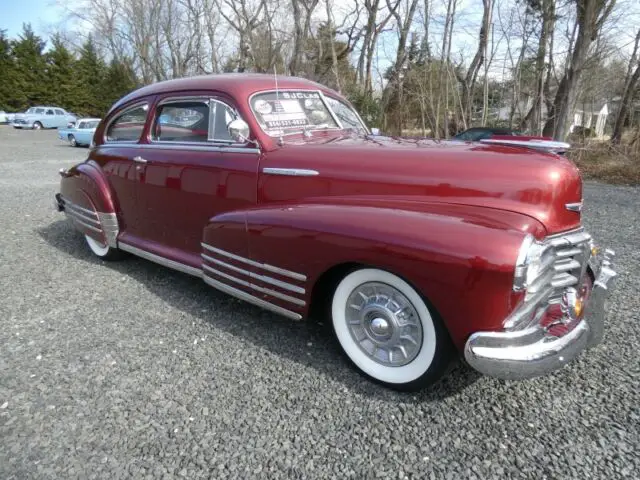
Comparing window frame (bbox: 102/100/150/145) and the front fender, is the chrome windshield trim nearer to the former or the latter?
window frame (bbox: 102/100/150/145)

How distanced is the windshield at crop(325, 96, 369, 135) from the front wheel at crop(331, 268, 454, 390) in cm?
172

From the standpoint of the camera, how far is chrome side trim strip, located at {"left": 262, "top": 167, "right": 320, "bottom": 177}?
8.95ft

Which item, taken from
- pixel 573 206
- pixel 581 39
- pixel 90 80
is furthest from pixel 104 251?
pixel 90 80

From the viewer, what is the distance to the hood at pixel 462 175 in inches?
88.7

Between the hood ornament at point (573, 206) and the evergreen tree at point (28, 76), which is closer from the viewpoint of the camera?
the hood ornament at point (573, 206)

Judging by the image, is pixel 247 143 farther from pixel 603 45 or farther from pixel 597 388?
pixel 603 45

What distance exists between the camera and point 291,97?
11.1 ft

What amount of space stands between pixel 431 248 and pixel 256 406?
4.11 feet

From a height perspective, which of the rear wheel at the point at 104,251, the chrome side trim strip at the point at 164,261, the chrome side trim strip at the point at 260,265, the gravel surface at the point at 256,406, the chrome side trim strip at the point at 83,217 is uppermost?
the chrome side trim strip at the point at 260,265

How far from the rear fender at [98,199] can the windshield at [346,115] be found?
2.32 meters

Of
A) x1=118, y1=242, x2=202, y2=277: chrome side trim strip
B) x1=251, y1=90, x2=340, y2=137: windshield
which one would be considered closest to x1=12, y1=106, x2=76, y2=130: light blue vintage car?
x1=118, y1=242, x2=202, y2=277: chrome side trim strip

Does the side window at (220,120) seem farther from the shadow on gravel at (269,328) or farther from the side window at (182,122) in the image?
the shadow on gravel at (269,328)

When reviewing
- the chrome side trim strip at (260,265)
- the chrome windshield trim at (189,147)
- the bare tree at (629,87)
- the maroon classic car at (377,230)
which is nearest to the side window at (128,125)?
the chrome windshield trim at (189,147)

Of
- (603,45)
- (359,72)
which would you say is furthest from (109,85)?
(603,45)
